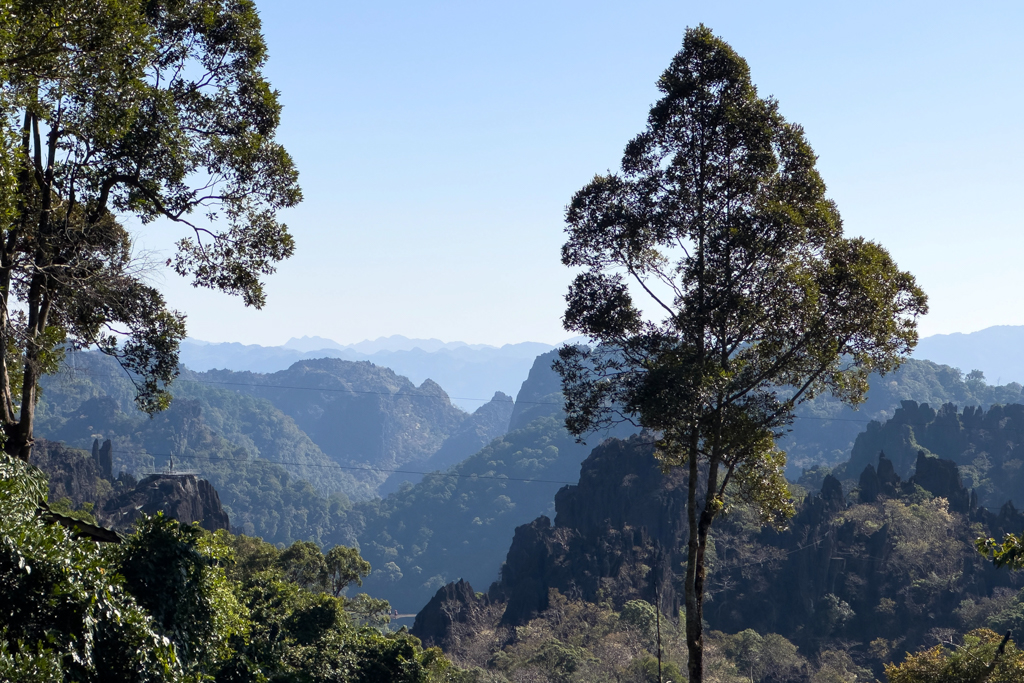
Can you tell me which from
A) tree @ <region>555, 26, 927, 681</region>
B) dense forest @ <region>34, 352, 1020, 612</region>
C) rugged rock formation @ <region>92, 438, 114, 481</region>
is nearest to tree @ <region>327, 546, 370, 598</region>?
tree @ <region>555, 26, 927, 681</region>

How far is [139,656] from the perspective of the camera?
8352mm

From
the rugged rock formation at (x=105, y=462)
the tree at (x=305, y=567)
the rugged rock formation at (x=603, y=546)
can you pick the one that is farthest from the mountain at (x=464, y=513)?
the tree at (x=305, y=567)

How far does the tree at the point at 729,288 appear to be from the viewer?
12.2 m

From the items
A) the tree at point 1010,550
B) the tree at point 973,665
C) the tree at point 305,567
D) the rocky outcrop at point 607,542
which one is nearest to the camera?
the tree at point 1010,550

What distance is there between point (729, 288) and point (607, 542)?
6289 centimetres

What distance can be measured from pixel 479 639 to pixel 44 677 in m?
58.1

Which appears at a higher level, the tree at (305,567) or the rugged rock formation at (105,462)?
the rugged rock formation at (105,462)

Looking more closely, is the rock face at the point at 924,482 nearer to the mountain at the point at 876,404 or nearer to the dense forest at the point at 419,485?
the dense forest at the point at 419,485

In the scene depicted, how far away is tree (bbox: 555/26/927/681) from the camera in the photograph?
1224cm

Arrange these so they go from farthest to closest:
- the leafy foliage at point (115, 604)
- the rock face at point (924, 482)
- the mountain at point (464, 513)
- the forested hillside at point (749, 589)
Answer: the mountain at point (464, 513), the rock face at point (924, 482), the forested hillside at point (749, 589), the leafy foliage at point (115, 604)

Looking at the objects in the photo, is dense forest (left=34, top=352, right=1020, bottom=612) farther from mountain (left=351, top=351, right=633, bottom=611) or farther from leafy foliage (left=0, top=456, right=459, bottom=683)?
leafy foliage (left=0, top=456, right=459, bottom=683)

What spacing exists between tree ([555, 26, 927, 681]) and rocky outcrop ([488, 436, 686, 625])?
144 feet

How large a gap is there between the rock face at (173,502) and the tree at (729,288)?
246 ft

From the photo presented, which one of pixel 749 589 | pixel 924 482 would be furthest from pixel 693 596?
pixel 924 482
